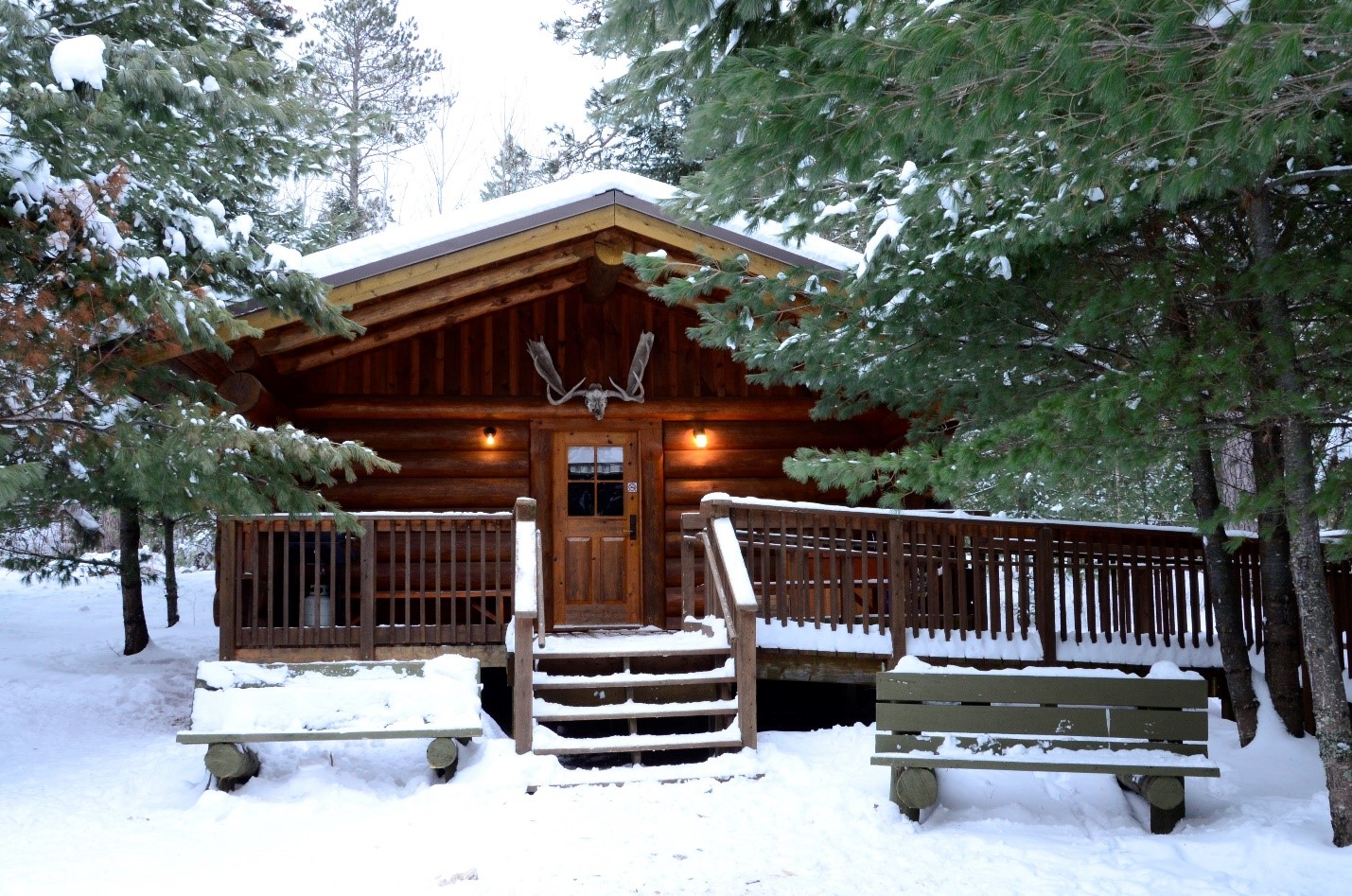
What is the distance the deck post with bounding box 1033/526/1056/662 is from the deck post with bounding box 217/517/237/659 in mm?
6094

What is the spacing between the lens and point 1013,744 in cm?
561

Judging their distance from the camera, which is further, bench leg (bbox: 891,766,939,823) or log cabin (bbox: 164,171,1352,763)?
log cabin (bbox: 164,171,1352,763)

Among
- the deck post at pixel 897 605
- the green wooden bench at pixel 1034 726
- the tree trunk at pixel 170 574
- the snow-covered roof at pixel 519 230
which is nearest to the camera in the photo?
the green wooden bench at pixel 1034 726

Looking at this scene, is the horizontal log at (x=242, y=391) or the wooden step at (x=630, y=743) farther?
the horizontal log at (x=242, y=391)

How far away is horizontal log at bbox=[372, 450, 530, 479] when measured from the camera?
34.3 ft

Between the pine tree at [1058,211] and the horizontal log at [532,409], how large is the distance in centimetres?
316

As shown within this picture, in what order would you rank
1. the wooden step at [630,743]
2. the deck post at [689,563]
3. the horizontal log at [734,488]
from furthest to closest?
the horizontal log at [734,488]
the deck post at [689,563]
the wooden step at [630,743]

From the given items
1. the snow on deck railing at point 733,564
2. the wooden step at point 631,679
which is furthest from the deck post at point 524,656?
the snow on deck railing at point 733,564

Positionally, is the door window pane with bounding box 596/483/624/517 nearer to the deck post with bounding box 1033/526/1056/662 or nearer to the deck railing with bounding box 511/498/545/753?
the deck railing with bounding box 511/498/545/753

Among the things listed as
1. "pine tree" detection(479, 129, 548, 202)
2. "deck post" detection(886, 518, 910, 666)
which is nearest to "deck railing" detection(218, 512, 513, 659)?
"deck post" detection(886, 518, 910, 666)

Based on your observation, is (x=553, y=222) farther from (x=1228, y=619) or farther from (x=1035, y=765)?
(x=1228, y=619)

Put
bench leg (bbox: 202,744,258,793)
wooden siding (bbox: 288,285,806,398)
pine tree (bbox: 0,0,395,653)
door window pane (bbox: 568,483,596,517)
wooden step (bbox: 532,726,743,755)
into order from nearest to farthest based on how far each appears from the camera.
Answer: pine tree (bbox: 0,0,395,653) < bench leg (bbox: 202,744,258,793) < wooden step (bbox: 532,726,743,755) < wooden siding (bbox: 288,285,806,398) < door window pane (bbox: 568,483,596,517)

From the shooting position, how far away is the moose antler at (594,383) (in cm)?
1026

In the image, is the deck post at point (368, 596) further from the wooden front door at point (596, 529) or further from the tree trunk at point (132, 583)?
the tree trunk at point (132, 583)
